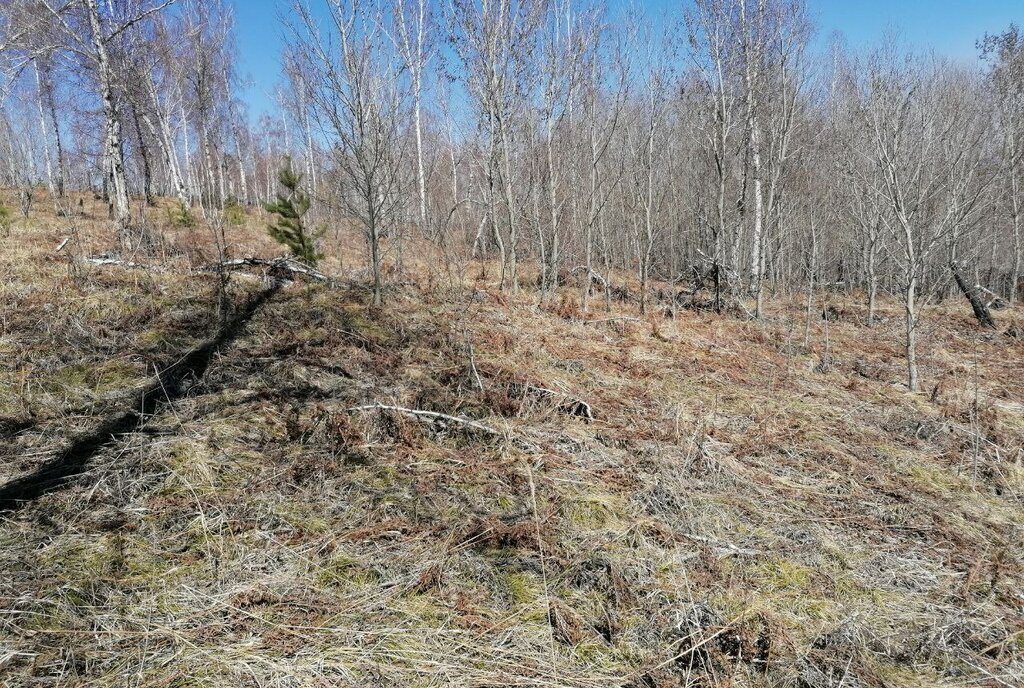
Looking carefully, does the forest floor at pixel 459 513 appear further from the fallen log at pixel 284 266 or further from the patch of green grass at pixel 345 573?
the fallen log at pixel 284 266

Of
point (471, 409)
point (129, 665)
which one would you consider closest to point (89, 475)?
point (129, 665)

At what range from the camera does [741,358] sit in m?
7.20

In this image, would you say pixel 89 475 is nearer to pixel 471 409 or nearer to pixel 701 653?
pixel 471 409

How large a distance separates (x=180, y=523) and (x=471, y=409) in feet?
6.98

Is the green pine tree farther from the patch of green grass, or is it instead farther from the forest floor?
the patch of green grass

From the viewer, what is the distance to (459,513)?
3.05 meters

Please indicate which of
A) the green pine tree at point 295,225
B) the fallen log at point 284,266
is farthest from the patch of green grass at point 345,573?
the green pine tree at point 295,225

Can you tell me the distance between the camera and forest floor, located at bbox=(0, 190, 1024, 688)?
83.2 inches

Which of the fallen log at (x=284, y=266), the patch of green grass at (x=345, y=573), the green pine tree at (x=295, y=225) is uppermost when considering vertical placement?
the green pine tree at (x=295, y=225)

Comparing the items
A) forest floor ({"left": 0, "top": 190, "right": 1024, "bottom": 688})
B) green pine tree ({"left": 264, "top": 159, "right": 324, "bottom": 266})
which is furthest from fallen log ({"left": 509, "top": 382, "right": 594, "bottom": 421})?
green pine tree ({"left": 264, "top": 159, "right": 324, "bottom": 266})

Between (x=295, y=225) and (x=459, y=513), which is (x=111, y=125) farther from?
(x=459, y=513)

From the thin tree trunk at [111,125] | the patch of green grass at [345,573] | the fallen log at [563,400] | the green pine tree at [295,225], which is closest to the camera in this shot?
the patch of green grass at [345,573]

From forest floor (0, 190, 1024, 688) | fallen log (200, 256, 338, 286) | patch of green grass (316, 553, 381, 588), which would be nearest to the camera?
forest floor (0, 190, 1024, 688)

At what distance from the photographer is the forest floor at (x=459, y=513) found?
2.11 metres
